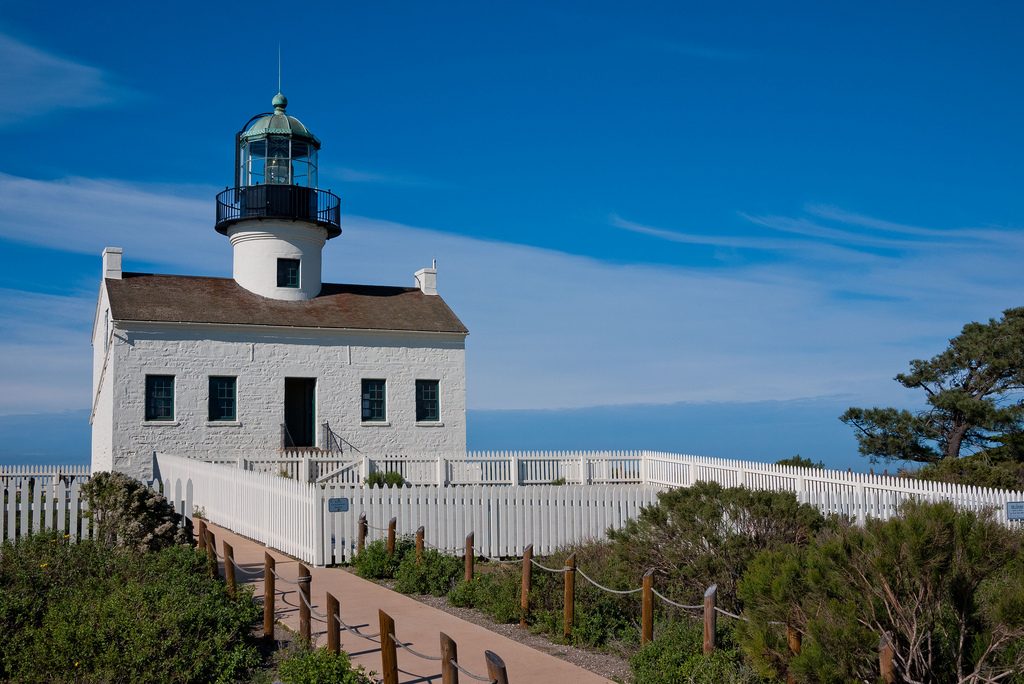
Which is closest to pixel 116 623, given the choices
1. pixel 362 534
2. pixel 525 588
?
pixel 525 588

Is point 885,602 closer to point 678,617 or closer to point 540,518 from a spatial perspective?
point 678,617

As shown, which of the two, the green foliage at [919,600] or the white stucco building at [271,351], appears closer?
the green foliage at [919,600]

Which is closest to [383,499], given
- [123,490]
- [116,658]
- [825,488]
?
[123,490]

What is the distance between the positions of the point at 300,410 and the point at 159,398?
4.19 m

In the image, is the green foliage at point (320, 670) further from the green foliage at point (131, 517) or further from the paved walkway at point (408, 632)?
the green foliage at point (131, 517)

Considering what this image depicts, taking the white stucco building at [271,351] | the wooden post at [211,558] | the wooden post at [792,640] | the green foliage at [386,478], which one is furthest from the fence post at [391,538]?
the white stucco building at [271,351]

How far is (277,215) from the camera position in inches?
1183

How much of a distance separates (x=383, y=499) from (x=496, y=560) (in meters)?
2.00

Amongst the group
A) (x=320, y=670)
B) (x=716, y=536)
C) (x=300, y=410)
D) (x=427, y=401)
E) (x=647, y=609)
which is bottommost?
(x=320, y=670)

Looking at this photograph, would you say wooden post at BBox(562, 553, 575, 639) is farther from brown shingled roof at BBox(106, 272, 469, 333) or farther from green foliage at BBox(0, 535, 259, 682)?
brown shingled roof at BBox(106, 272, 469, 333)

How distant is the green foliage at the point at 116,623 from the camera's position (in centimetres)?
755

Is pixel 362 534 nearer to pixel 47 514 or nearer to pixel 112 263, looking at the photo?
Result: pixel 47 514

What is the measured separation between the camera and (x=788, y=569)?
6.41 meters

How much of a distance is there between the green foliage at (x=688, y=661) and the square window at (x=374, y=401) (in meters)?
21.6
